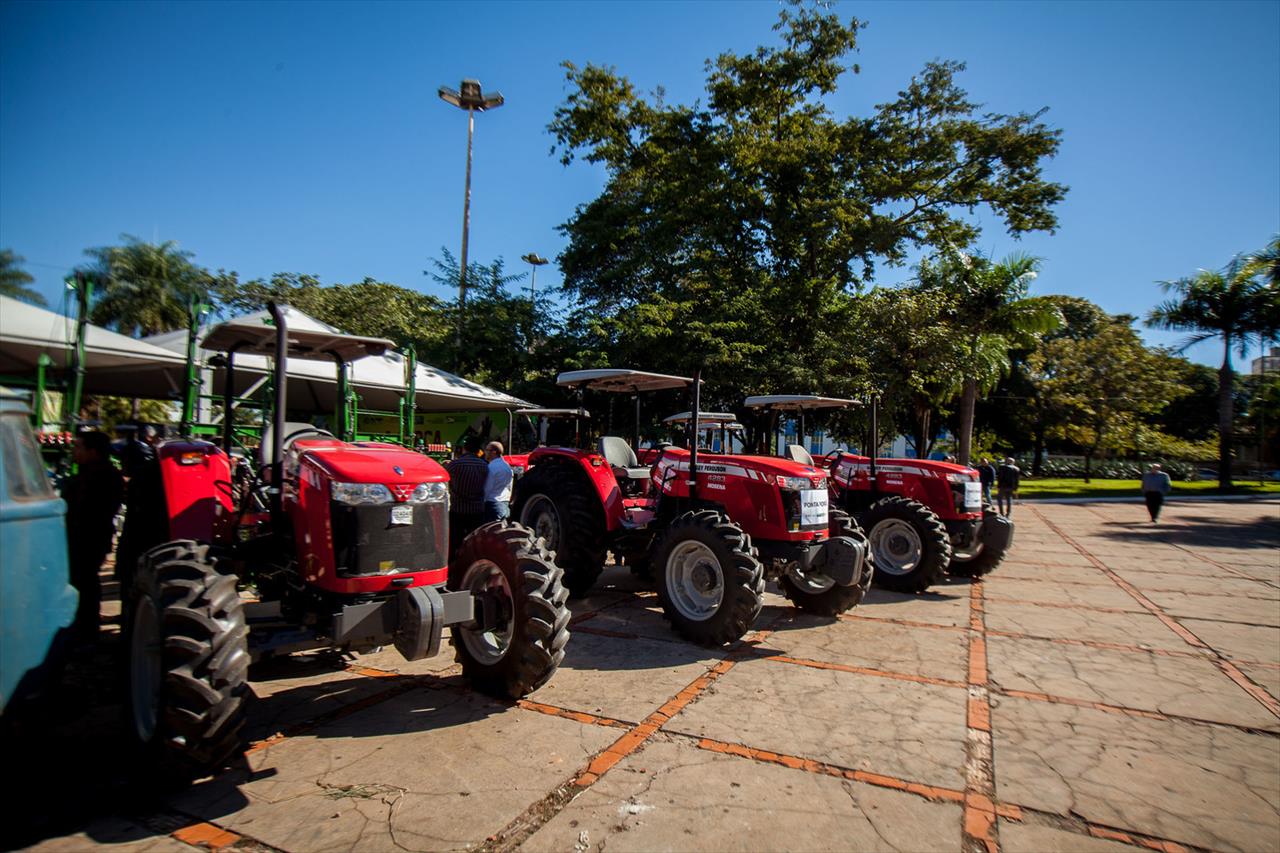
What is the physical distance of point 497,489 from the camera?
26.9 feet

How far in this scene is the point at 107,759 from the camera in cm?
362

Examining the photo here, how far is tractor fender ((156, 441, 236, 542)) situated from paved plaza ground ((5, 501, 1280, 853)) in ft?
3.67

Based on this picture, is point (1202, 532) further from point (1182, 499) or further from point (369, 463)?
point (369, 463)

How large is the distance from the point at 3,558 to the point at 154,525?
7.58 feet

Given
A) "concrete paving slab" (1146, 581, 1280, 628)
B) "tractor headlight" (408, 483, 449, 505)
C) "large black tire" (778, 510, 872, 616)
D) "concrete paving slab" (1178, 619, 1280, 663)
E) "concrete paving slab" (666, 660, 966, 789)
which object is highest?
"tractor headlight" (408, 483, 449, 505)

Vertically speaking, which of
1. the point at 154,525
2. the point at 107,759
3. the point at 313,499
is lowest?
the point at 107,759

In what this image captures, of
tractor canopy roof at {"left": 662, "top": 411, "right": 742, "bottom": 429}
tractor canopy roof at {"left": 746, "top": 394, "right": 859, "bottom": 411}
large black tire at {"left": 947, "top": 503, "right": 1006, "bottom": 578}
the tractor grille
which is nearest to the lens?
the tractor grille

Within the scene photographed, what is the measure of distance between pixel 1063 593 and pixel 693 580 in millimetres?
5523

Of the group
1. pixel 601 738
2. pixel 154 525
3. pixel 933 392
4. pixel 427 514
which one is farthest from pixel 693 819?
pixel 933 392

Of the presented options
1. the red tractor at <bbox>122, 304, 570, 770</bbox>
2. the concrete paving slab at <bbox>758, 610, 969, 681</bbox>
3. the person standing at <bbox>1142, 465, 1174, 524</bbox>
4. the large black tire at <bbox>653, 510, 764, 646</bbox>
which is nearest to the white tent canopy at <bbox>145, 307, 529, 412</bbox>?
the red tractor at <bbox>122, 304, 570, 770</bbox>

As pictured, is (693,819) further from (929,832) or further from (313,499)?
(313,499)

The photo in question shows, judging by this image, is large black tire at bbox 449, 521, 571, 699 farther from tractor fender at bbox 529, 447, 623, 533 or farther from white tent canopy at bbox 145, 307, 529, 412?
white tent canopy at bbox 145, 307, 529, 412

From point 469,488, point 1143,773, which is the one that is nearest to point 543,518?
point 469,488

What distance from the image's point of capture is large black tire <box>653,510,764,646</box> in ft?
18.5
